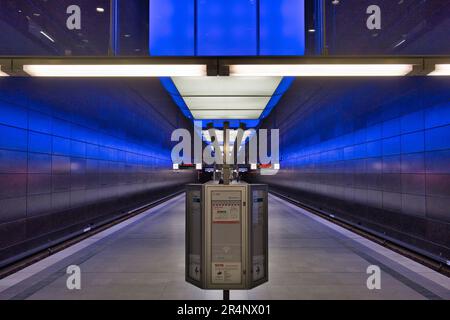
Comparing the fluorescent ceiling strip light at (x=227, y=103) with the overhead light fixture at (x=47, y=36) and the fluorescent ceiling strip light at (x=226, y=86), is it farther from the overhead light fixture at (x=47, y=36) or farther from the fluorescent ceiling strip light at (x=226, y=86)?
the overhead light fixture at (x=47, y=36)

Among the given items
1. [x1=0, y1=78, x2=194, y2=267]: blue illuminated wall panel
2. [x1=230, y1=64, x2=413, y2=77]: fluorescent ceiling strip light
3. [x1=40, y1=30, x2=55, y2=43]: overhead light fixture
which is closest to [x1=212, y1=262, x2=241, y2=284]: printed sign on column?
[x1=230, y1=64, x2=413, y2=77]: fluorescent ceiling strip light

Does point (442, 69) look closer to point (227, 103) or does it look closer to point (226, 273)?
point (226, 273)

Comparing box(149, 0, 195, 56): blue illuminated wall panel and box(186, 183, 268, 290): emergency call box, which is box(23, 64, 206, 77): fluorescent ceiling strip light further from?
box(149, 0, 195, 56): blue illuminated wall panel

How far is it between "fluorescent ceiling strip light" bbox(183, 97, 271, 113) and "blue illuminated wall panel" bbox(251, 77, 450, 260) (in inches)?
119

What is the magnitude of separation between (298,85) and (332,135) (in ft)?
15.3

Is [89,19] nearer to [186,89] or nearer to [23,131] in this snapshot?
[23,131]

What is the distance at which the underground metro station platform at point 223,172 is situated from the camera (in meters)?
3.67

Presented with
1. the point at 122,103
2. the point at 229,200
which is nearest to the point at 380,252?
the point at 229,200

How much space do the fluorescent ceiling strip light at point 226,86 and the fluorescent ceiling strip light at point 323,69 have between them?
8044mm

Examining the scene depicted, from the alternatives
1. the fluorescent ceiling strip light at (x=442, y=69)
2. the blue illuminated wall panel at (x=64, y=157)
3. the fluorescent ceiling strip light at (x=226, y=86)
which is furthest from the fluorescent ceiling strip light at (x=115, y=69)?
the fluorescent ceiling strip light at (x=226, y=86)

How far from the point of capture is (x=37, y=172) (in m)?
5.80

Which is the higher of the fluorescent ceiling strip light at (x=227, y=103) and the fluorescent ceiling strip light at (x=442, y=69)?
the fluorescent ceiling strip light at (x=227, y=103)

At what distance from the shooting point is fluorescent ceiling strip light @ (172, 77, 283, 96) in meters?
11.8

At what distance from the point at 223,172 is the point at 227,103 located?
40.0 feet
